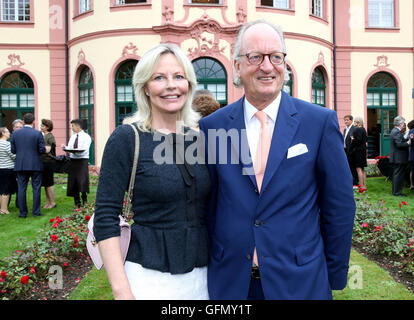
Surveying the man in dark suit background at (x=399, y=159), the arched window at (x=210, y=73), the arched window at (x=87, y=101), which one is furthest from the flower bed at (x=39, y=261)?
the arched window at (x=87, y=101)

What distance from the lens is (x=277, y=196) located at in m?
2.06

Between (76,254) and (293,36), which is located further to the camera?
(293,36)

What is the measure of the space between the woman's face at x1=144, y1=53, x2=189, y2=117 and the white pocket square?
64cm

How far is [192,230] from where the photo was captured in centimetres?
Result: 216

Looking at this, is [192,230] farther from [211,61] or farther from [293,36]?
[293,36]

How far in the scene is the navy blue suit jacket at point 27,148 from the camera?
29.1 ft

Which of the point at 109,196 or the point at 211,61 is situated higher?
the point at 211,61

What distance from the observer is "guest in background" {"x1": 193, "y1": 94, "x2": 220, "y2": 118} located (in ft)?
12.7

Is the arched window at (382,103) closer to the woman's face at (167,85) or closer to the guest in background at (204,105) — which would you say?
the guest in background at (204,105)

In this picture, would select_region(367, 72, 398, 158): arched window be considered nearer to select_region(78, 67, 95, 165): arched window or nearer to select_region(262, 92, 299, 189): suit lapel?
select_region(78, 67, 95, 165): arched window

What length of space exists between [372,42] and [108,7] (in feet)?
38.4

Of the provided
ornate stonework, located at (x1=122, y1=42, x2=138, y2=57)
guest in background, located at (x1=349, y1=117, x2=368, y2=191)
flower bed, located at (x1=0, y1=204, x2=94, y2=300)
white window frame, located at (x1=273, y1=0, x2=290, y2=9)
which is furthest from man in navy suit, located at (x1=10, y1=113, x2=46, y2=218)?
white window frame, located at (x1=273, y1=0, x2=290, y2=9)
